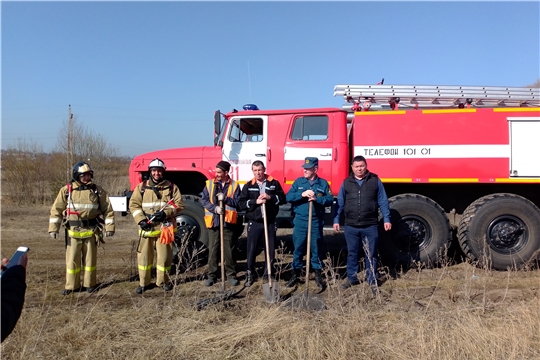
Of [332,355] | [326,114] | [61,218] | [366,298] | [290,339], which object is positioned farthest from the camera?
[326,114]

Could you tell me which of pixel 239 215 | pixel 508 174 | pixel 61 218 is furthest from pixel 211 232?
pixel 508 174

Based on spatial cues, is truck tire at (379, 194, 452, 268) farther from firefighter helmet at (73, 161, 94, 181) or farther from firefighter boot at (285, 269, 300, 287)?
firefighter helmet at (73, 161, 94, 181)

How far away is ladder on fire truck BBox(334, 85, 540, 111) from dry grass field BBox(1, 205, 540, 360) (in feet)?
9.68

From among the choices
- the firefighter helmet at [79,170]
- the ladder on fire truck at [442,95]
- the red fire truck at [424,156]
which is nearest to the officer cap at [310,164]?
the red fire truck at [424,156]

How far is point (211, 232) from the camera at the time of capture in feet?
18.4

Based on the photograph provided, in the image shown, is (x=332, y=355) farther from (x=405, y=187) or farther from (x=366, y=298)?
(x=405, y=187)

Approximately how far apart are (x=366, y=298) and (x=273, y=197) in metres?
1.75

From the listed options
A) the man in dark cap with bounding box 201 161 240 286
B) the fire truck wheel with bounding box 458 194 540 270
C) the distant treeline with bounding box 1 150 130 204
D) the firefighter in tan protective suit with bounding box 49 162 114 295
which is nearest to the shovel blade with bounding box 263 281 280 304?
the man in dark cap with bounding box 201 161 240 286

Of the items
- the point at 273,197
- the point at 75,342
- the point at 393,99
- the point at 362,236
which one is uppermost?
the point at 393,99

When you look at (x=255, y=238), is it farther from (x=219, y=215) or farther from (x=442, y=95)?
(x=442, y=95)

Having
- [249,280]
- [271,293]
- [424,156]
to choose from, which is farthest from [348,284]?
[424,156]

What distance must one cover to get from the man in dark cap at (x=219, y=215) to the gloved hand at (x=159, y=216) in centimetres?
A: 59

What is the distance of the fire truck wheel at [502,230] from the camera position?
5.86 meters

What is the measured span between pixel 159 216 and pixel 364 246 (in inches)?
110
